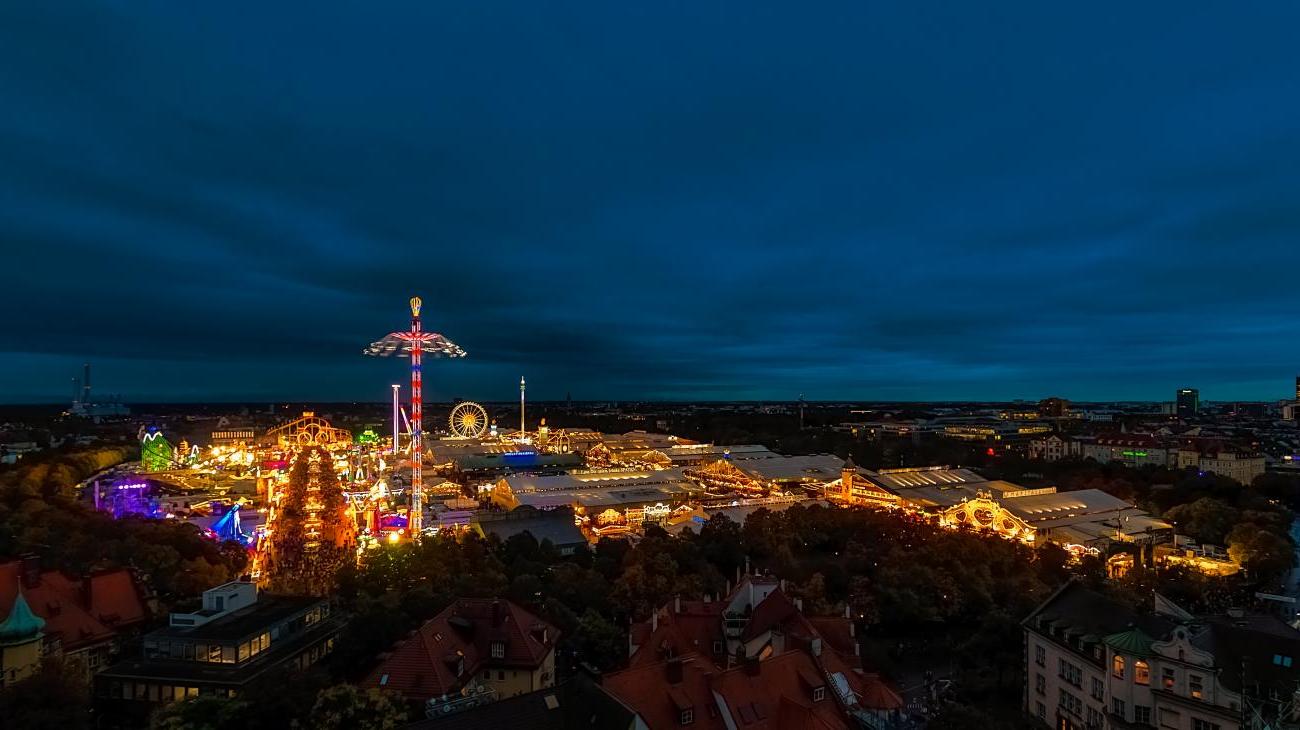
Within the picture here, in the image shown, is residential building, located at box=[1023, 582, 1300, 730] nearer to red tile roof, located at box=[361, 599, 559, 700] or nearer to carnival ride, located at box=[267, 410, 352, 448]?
red tile roof, located at box=[361, 599, 559, 700]

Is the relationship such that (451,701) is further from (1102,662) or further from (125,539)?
(125,539)

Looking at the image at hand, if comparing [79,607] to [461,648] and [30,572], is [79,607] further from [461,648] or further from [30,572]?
[461,648]

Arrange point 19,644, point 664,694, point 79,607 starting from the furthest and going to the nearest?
point 79,607
point 19,644
point 664,694

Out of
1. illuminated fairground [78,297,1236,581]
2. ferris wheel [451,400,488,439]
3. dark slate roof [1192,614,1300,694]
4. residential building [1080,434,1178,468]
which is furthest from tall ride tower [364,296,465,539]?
residential building [1080,434,1178,468]

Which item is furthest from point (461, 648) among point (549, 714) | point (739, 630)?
point (739, 630)

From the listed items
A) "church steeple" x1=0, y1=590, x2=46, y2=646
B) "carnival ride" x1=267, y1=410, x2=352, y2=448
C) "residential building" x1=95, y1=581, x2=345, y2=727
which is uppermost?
"carnival ride" x1=267, y1=410, x2=352, y2=448

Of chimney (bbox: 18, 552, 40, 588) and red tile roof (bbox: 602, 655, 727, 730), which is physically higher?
chimney (bbox: 18, 552, 40, 588)
